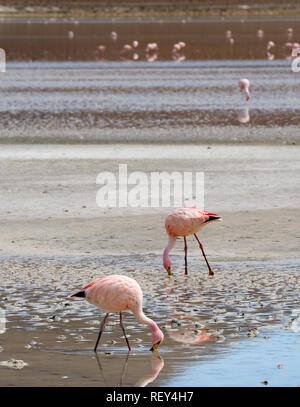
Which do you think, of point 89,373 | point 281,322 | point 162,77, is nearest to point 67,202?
point 281,322

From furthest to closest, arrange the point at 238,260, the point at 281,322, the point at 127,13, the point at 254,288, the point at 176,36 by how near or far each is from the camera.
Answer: the point at 127,13, the point at 176,36, the point at 238,260, the point at 254,288, the point at 281,322

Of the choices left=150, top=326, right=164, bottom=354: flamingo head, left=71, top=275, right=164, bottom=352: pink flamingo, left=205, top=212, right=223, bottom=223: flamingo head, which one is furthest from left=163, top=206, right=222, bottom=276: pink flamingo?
left=150, top=326, right=164, bottom=354: flamingo head

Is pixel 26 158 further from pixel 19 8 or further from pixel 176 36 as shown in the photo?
pixel 19 8

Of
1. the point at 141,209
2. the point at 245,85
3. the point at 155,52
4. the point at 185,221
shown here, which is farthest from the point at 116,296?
the point at 155,52

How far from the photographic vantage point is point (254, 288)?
1073 cm

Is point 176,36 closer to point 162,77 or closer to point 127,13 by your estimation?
point 162,77

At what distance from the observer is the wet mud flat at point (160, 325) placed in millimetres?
7785

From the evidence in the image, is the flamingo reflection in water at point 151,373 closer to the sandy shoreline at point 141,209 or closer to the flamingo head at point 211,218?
the flamingo head at point 211,218

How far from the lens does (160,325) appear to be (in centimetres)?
927

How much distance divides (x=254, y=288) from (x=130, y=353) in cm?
265

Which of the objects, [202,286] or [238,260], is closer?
[202,286]

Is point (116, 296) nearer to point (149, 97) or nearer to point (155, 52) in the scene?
point (149, 97)

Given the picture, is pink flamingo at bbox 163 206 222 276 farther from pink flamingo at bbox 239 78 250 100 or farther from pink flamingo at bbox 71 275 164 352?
pink flamingo at bbox 239 78 250 100

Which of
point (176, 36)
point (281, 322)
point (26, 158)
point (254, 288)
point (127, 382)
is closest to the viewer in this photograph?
point (127, 382)
